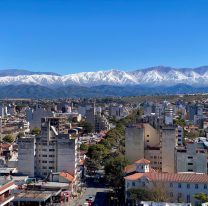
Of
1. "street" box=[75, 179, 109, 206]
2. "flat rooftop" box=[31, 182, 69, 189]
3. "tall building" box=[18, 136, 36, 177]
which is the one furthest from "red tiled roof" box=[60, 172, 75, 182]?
"tall building" box=[18, 136, 36, 177]

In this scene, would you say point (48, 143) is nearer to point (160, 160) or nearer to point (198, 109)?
point (160, 160)

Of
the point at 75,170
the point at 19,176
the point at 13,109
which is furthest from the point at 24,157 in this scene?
the point at 13,109

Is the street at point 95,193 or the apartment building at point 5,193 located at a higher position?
the apartment building at point 5,193

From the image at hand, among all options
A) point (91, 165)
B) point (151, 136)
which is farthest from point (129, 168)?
point (151, 136)

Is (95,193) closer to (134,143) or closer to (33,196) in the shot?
(33,196)

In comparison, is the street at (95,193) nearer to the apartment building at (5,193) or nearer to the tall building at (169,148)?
the tall building at (169,148)

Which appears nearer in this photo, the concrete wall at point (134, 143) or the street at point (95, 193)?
the street at point (95, 193)

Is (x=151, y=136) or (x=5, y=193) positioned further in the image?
(x=151, y=136)

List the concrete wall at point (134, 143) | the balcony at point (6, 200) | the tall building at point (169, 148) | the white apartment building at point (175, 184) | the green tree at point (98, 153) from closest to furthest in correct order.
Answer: the balcony at point (6, 200)
the white apartment building at point (175, 184)
the tall building at point (169, 148)
the concrete wall at point (134, 143)
the green tree at point (98, 153)

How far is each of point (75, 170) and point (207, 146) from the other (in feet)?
35.4

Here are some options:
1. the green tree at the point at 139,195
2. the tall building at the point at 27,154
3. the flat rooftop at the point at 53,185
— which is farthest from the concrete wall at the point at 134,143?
the green tree at the point at 139,195

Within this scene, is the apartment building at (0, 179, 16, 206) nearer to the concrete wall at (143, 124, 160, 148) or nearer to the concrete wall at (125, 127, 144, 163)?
the concrete wall at (125, 127, 144, 163)

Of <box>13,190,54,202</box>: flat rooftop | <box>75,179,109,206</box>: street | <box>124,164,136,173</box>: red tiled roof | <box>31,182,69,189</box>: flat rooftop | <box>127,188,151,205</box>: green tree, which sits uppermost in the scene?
<box>124,164,136,173</box>: red tiled roof

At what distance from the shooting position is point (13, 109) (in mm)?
119000
